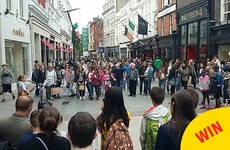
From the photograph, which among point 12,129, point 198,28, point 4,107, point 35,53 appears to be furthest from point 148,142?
point 35,53

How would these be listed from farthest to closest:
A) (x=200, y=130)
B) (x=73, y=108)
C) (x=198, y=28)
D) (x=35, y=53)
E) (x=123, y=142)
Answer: (x=35, y=53), (x=198, y=28), (x=73, y=108), (x=123, y=142), (x=200, y=130)

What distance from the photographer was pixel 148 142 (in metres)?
3.58

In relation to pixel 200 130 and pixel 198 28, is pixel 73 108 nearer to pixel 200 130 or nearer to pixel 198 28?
pixel 200 130

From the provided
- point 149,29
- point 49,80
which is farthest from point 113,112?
point 149,29

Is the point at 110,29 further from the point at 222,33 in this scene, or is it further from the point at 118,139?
the point at 118,139

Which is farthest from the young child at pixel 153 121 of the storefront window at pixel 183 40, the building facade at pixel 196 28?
the storefront window at pixel 183 40

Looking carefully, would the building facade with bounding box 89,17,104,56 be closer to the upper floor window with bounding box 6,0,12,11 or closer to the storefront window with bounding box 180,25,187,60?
the storefront window with bounding box 180,25,187,60

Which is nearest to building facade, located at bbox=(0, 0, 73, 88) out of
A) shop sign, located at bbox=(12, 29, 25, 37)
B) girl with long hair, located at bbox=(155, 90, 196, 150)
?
shop sign, located at bbox=(12, 29, 25, 37)

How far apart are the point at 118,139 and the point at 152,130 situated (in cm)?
Answer: 85

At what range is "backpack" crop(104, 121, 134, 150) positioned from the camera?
9.10 feet

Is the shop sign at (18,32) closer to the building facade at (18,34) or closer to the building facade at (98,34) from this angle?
the building facade at (18,34)

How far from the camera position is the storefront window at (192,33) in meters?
21.8

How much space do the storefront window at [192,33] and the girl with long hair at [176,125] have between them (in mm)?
20065

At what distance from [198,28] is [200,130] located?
20565 mm
